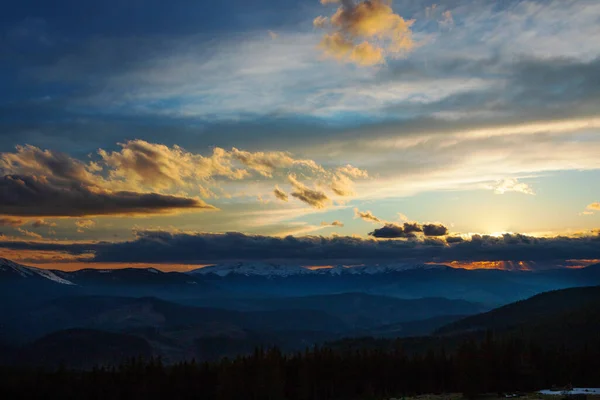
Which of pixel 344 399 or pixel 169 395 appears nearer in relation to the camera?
pixel 344 399

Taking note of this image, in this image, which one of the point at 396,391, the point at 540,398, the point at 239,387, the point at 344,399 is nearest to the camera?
the point at 540,398

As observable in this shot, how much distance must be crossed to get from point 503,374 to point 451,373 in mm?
23395

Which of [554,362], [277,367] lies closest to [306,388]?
[277,367]

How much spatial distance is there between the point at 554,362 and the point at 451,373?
33.1 metres

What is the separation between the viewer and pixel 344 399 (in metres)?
172

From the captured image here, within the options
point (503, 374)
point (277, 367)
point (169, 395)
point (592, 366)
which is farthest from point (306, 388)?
point (592, 366)

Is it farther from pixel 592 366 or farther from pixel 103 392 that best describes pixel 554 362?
pixel 103 392

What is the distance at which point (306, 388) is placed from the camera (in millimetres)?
191125

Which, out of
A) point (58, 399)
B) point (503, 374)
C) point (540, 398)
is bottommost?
point (58, 399)

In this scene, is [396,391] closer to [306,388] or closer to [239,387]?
[306,388]

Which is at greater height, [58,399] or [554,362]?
[554,362]

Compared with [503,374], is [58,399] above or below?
below

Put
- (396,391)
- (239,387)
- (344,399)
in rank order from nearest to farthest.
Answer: (344,399), (239,387), (396,391)

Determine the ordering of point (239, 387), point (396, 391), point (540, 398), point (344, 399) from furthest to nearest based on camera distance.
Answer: point (396, 391)
point (239, 387)
point (344, 399)
point (540, 398)
